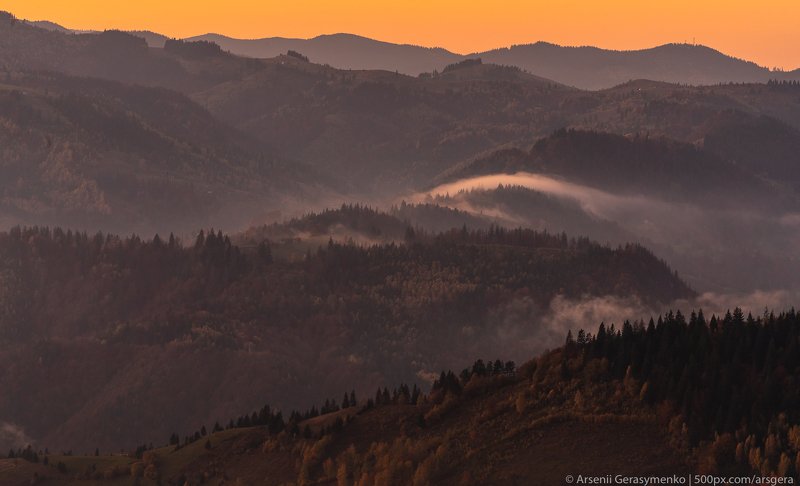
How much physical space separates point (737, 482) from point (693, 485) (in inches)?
248

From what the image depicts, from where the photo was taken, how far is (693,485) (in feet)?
655

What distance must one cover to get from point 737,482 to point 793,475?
875cm

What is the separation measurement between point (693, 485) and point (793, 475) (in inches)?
582

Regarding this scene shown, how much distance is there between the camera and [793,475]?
192 m

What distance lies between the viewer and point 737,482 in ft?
648
